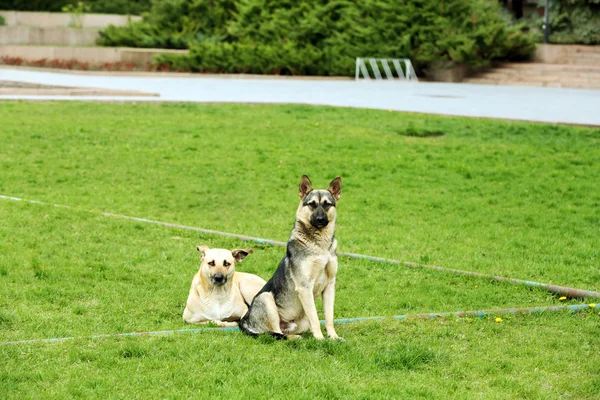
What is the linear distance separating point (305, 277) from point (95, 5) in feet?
203

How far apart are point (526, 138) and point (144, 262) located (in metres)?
11.1

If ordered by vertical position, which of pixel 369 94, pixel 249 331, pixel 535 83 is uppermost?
pixel 249 331

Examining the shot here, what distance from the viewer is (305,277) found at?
24.3 ft

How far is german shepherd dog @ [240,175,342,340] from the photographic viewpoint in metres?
7.42

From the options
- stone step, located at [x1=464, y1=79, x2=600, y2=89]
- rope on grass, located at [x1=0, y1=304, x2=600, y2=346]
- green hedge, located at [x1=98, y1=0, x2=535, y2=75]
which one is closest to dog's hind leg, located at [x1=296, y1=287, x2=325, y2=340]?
rope on grass, located at [x1=0, y1=304, x2=600, y2=346]

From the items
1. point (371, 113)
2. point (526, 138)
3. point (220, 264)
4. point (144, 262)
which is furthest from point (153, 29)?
point (220, 264)

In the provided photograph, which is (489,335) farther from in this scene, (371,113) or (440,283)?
(371,113)

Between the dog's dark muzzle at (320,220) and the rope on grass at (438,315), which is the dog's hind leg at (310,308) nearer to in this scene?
the dog's dark muzzle at (320,220)

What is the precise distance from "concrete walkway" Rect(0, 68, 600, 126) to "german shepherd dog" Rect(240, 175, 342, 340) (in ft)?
49.5

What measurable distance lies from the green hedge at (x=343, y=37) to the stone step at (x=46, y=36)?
760cm

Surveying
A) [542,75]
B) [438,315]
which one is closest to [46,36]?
[542,75]

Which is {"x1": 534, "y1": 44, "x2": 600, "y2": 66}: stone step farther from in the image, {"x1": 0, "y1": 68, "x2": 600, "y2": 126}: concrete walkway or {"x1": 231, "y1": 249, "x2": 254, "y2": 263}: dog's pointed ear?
{"x1": 231, "y1": 249, "x2": 254, "y2": 263}: dog's pointed ear

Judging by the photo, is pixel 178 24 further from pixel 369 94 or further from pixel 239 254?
pixel 239 254

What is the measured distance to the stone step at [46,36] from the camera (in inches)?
2036
